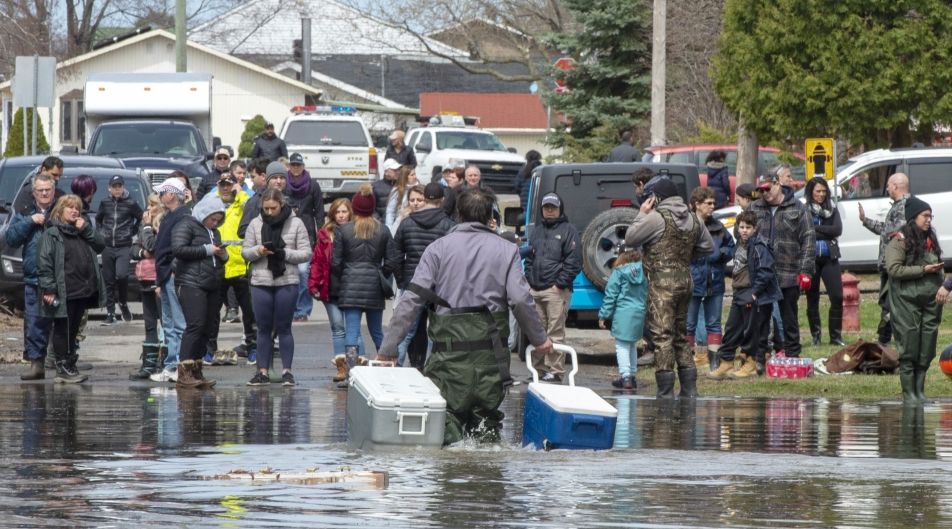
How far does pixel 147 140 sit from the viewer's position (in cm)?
3012

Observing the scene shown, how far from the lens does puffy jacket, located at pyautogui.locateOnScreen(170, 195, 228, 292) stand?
49.6 ft

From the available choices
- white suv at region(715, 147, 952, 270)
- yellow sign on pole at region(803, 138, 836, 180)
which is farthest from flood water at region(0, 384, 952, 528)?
white suv at region(715, 147, 952, 270)

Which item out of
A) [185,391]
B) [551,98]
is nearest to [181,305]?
[185,391]

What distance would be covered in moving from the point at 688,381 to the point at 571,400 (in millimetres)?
4271

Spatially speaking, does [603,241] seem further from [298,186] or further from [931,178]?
[931,178]

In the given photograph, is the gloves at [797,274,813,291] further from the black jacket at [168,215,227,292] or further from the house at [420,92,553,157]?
the house at [420,92,553,157]

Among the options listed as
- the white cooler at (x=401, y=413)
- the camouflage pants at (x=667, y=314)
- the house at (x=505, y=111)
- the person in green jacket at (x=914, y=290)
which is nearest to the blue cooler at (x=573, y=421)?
the white cooler at (x=401, y=413)

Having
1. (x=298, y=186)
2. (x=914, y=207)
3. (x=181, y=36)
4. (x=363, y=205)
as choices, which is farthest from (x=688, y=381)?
(x=181, y=36)

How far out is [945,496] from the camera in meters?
8.91

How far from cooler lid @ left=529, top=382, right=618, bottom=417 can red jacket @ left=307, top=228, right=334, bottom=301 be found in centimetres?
534

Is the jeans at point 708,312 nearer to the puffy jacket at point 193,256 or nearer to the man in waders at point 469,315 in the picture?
the puffy jacket at point 193,256

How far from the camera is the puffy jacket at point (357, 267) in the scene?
15.4 metres

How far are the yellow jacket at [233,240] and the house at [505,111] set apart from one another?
220ft

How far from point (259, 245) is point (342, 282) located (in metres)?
0.83
